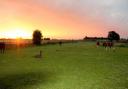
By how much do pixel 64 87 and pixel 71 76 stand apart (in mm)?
5609

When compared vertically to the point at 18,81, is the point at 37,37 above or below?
above

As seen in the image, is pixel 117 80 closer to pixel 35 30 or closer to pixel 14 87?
pixel 14 87

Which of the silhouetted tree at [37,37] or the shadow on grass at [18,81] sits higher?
the silhouetted tree at [37,37]

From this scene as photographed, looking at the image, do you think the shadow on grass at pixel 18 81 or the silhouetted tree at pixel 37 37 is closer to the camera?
the shadow on grass at pixel 18 81

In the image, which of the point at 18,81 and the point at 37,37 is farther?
the point at 37,37

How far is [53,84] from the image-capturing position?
22.2 metres

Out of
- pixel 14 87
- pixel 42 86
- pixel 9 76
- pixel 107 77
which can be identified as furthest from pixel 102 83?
pixel 9 76

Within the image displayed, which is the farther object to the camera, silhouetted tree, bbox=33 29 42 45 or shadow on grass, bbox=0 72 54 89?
silhouetted tree, bbox=33 29 42 45

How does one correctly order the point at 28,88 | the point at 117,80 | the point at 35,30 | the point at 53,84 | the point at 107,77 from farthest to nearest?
the point at 35,30 → the point at 107,77 → the point at 117,80 → the point at 53,84 → the point at 28,88

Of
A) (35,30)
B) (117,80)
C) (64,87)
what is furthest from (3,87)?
(35,30)

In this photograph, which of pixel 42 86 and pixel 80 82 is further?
pixel 80 82

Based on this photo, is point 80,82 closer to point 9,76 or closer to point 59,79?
point 59,79

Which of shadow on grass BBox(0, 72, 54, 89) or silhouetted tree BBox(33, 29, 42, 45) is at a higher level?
silhouetted tree BBox(33, 29, 42, 45)

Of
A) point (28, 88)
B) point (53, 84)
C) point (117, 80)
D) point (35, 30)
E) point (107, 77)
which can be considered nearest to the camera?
point (28, 88)
